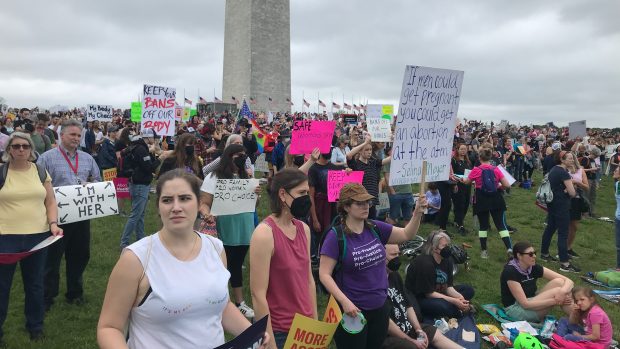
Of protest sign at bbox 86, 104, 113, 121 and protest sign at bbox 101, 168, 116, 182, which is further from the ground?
protest sign at bbox 86, 104, 113, 121

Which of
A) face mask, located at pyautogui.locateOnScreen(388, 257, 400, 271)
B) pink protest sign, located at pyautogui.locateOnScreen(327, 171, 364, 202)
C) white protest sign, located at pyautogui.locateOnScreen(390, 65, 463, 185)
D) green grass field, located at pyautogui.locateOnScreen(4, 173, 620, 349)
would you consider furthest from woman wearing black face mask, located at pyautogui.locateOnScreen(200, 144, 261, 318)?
white protest sign, located at pyautogui.locateOnScreen(390, 65, 463, 185)

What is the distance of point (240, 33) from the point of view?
39.7 meters

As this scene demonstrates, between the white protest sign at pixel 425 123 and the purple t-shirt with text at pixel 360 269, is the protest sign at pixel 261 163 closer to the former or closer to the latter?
the white protest sign at pixel 425 123

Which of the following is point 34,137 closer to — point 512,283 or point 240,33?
point 512,283

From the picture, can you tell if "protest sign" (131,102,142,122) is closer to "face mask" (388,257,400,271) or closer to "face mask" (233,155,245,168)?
"face mask" (233,155,245,168)

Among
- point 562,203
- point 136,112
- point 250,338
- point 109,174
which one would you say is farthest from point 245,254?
point 136,112

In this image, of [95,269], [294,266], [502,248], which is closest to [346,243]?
[294,266]

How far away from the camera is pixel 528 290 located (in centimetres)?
598

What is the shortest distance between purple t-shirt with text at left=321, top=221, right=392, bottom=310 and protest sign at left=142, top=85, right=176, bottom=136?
565 centimetres

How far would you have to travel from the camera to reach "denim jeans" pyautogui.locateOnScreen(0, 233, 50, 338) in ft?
13.5

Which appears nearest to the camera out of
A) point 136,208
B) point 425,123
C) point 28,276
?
point 425,123

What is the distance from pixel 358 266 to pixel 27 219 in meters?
3.05

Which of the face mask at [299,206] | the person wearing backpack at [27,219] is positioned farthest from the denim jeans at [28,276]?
the face mask at [299,206]

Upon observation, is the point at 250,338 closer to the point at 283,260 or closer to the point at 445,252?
the point at 283,260
